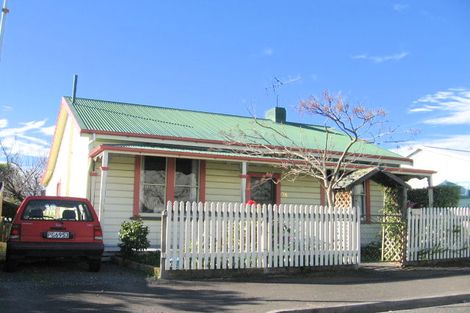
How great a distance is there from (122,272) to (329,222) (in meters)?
4.63

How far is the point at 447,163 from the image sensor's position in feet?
101

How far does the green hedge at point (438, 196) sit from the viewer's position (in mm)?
18719

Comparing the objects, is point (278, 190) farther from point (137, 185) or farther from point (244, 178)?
point (137, 185)

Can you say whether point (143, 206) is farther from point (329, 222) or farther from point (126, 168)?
point (329, 222)

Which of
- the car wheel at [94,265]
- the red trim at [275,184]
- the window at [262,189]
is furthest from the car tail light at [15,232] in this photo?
the window at [262,189]

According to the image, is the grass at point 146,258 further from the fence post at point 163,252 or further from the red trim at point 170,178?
the red trim at point 170,178

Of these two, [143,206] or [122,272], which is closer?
[122,272]

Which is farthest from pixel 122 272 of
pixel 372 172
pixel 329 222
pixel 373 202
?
pixel 373 202

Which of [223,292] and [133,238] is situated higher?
[133,238]

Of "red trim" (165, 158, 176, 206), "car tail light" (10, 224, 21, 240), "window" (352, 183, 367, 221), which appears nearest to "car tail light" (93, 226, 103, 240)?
"car tail light" (10, 224, 21, 240)

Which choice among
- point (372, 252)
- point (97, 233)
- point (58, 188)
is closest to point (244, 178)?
point (372, 252)

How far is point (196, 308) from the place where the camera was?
7.63 meters

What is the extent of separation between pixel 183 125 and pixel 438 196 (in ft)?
31.5

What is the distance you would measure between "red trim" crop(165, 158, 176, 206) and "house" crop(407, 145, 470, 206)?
18476mm
